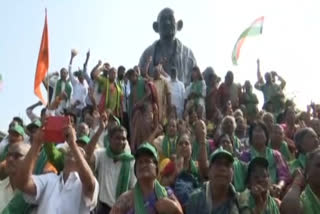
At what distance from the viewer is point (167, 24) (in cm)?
1585

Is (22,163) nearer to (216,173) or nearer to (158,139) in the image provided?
(216,173)

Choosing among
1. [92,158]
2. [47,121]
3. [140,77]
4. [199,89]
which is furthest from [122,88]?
[47,121]

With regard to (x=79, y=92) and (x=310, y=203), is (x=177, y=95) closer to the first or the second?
(x=79, y=92)

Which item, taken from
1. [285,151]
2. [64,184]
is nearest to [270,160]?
[285,151]

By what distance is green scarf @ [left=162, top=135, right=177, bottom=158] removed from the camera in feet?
28.0

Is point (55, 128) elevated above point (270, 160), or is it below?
above

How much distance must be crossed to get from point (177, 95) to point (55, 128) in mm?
7994

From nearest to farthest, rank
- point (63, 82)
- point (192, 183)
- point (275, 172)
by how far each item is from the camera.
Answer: point (192, 183) < point (275, 172) < point (63, 82)

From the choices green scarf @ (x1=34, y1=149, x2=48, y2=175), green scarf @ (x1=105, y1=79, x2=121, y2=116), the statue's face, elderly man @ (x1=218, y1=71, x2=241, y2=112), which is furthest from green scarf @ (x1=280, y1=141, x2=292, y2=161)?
the statue's face

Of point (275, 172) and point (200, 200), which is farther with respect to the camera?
point (275, 172)

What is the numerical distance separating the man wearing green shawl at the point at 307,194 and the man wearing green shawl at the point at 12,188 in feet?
7.04

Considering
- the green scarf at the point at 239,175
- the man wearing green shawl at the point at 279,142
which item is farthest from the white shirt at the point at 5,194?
the man wearing green shawl at the point at 279,142

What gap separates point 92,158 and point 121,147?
0.37m

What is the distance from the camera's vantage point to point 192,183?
625cm
